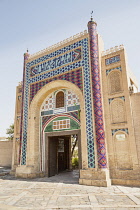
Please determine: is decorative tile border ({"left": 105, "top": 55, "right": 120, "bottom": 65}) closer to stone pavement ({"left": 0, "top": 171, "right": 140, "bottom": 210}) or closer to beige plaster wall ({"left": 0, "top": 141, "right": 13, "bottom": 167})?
stone pavement ({"left": 0, "top": 171, "right": 140, "bottom": 210})

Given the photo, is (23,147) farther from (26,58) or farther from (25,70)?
(26,58)

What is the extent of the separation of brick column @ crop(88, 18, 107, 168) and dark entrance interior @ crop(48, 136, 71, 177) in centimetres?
380

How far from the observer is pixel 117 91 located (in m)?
8.93

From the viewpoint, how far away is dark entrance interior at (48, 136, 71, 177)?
10730mm

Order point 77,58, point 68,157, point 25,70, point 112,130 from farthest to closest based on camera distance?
1. point 68,157
2. point 25,70
3. point 77,58
4. point 112,130

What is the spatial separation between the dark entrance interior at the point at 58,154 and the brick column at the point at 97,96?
150 inches

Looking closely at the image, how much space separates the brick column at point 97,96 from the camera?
809 centimetres

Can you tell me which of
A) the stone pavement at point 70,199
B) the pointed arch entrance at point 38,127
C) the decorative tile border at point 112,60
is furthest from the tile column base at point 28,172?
the decorative tile border at point 112,60

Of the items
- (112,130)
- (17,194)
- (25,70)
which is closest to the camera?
(17,194)

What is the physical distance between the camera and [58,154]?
38.8 feet

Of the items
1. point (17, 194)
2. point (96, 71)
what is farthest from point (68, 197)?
point (96, 71)

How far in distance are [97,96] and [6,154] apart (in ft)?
35.2

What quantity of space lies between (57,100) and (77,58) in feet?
9.68

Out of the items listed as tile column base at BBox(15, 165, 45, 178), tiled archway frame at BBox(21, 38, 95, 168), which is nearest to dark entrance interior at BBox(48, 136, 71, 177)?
tile column base at BBox(15, 165, 45, 178)
